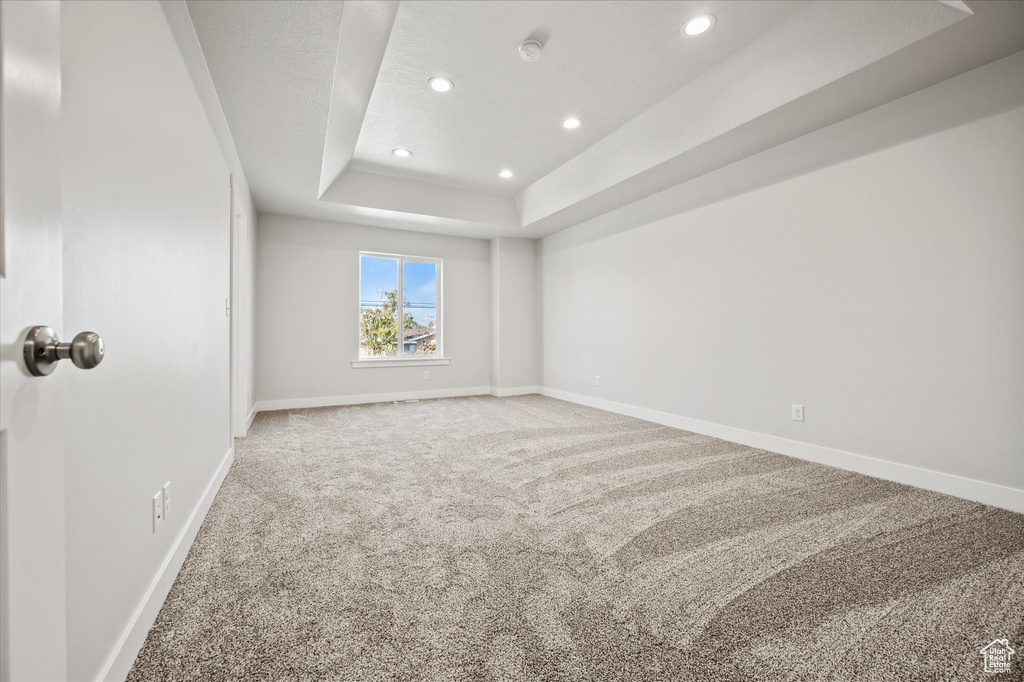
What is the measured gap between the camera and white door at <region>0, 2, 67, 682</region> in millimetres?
485

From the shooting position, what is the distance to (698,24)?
8.14ft

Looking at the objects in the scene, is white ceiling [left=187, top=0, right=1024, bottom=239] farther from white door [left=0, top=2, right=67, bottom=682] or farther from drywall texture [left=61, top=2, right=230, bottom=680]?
white door [left=0, top=2, right=67, bottom=682]

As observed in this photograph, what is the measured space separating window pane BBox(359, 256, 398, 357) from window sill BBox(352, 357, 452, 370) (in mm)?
131

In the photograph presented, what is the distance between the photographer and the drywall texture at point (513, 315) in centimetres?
621

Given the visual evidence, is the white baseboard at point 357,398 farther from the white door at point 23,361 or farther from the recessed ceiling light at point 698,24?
the white door at point 23,361

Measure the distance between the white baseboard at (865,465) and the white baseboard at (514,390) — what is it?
7.00 ft

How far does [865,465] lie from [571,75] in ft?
10.4

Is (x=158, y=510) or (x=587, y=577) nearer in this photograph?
(x=158, y=510)

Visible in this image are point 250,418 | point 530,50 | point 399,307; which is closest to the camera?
point 530,50

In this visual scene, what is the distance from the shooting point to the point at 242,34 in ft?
6.87

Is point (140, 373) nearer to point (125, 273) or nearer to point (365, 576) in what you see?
point (125, 273)

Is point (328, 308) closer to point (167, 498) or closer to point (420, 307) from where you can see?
point (420, 307)

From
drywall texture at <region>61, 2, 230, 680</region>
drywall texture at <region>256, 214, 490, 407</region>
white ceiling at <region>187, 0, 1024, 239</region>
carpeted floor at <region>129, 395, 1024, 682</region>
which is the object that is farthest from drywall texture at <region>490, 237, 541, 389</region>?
drywall texture at <region>61, 2, 230, 680</region>

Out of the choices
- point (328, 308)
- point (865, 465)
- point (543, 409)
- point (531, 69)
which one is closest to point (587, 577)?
point (865, 465)
